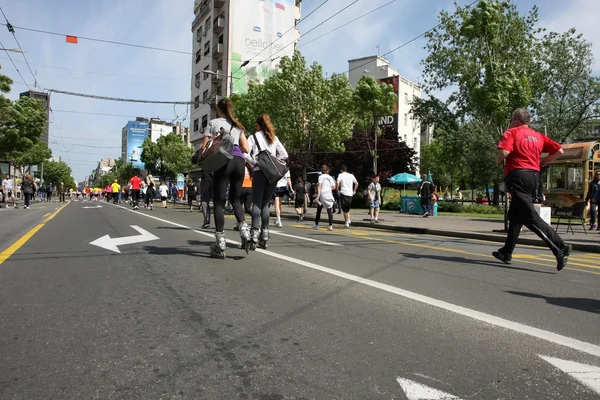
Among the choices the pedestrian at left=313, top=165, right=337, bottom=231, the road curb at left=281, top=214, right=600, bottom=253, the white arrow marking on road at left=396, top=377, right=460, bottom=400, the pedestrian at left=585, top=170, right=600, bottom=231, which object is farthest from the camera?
the pedestrian at left=585, top=170, right=600, bottom=231

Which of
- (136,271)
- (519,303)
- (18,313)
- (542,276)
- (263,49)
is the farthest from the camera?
(263,49)

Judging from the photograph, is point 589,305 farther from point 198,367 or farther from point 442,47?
point 442,47

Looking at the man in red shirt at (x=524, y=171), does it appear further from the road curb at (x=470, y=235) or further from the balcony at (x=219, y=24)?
the balcony at (x=219, y=24)

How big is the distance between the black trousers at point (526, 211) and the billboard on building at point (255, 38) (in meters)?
44.9

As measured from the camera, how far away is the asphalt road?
2.25 m

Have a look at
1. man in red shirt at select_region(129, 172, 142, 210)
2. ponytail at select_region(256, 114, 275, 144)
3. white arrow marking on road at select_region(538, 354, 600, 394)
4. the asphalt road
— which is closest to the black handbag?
ponytail at select_region(256, 114, 275, 144)

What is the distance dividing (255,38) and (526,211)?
165 ft

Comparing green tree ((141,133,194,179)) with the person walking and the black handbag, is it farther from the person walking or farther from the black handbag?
the person walking

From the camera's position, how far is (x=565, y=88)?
31250 mm

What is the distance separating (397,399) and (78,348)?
1880 millimetres

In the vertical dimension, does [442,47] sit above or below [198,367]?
above

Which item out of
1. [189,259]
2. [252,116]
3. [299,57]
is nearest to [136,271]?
[189,259]

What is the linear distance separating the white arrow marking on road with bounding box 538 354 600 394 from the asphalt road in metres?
0.01

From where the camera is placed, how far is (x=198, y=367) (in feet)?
7.97
